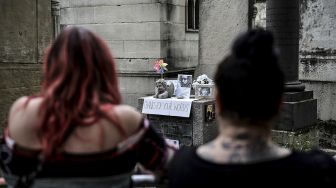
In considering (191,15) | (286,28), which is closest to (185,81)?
(286,28)

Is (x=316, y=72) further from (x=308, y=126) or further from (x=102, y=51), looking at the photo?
(x=102, y=51)

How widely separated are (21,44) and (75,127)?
343 cm

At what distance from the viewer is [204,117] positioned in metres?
7.38

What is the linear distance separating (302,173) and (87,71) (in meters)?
0.94

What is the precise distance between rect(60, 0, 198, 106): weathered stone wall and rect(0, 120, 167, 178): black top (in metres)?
9.71

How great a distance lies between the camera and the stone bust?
7.77m

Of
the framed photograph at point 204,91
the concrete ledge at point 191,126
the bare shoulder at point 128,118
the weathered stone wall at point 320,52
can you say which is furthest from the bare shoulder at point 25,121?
the weathered stone wall at point 320,52

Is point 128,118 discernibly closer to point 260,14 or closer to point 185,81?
point 185,81

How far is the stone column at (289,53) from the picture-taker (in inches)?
279

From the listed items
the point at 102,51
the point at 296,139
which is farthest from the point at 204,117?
the point at 102,51

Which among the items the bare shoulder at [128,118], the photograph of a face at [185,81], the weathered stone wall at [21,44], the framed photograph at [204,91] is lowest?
the framed photograph at [204,91]

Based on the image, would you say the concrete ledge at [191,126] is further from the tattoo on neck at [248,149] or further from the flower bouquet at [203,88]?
the tattoo on neck at [248,149]

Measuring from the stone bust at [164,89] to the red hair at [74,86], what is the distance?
580 cm

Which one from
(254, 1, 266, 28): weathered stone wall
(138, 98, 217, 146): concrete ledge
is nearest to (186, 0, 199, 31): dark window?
(254, 1, 266, 28): weathered stone wall
